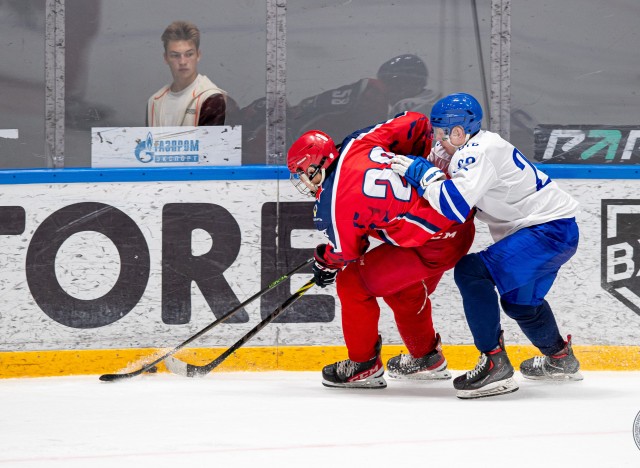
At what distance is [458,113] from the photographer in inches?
130

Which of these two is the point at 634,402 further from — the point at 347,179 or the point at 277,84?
the point at 277,84

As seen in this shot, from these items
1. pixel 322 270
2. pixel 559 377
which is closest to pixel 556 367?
pixel 559 377

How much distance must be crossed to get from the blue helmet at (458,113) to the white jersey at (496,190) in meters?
0.06

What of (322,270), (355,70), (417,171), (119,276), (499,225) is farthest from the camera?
A: (355,70)

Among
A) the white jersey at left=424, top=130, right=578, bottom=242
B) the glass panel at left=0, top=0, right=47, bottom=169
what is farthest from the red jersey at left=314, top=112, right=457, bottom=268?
the glass panel at left=0, top=0, right=47, bottom=169

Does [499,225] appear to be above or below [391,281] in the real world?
above

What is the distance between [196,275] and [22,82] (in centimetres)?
111

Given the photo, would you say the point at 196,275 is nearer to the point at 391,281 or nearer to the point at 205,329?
the point at 205,329

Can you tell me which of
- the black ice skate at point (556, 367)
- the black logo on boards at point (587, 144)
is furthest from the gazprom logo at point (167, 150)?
the black ice skate at point (556, 367)

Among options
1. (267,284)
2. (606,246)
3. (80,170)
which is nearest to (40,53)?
(80,170)

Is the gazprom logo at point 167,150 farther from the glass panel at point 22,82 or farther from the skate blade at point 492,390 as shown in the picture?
the skate blade at point 492,390

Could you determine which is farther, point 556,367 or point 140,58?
point 140,58

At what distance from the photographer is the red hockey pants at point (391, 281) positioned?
3.45m

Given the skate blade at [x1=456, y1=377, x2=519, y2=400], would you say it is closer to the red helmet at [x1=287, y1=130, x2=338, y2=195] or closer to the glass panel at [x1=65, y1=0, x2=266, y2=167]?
the red helmet at [x1=287, y1=130, x2=338, y2=195]
